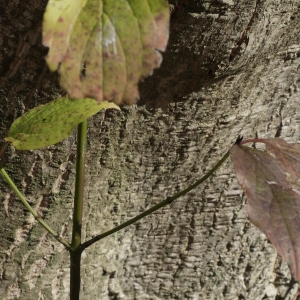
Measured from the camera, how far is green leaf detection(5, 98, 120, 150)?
1.91ft

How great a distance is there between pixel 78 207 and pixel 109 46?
1.03 ft

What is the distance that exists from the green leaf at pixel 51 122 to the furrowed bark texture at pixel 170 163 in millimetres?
222

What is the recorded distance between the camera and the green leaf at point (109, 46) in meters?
0.35

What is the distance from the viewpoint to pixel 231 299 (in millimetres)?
1239

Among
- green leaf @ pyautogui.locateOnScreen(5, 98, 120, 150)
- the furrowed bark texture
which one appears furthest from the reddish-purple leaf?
the furrowed bark texture

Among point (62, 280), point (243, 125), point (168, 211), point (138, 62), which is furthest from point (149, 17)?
point (62, 280)

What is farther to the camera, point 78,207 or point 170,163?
point 170,163

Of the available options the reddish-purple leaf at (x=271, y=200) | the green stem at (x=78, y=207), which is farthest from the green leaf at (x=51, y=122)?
the reddish-purple leaf at (x=271, y=200)

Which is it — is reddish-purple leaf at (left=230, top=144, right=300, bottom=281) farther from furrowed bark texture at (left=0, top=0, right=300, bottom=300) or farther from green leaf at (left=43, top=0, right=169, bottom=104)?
furrowed bark texture at (left=0, top=0, right=300, bottom=300)

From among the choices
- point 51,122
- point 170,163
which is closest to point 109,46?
point 51,122

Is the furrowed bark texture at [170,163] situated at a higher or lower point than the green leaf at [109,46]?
higher

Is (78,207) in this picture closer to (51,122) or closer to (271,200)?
(51,122)

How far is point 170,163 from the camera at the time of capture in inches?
41.1

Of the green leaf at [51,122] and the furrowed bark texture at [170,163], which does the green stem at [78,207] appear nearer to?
the green leaf at [51,122]
